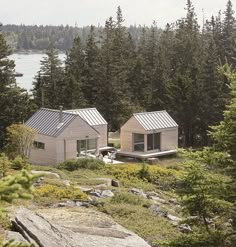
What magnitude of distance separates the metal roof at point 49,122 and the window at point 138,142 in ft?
19.5

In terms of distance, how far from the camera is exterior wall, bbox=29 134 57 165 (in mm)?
32406

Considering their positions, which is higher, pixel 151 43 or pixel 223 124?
pixel 151 43

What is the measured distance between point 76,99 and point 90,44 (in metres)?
10.7

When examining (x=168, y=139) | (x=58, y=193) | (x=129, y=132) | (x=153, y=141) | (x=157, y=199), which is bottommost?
(x=157, y=199)

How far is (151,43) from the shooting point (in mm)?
62312

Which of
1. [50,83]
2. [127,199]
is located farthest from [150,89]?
[127,199]

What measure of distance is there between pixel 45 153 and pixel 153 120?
890 cm

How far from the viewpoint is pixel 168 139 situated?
38031mm

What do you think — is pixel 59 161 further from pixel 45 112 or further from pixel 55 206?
pixel 55 206

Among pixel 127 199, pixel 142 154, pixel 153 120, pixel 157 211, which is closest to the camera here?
pixel 157 211

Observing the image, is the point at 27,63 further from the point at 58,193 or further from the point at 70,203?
the point at 70,203

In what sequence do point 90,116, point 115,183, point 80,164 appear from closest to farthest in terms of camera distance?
1. point 115,183
2. point 80,164
3. point 90,116

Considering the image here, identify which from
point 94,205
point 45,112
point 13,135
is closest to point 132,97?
point 45,112

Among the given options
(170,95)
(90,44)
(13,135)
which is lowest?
(13,135)
